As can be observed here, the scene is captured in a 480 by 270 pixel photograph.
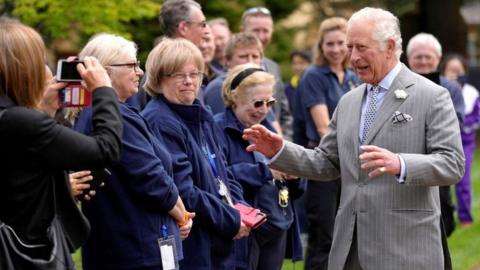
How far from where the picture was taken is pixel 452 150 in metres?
5.37

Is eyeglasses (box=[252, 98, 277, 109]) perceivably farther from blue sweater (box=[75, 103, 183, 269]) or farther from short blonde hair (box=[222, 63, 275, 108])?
blue sweater (box=[75, 103, 183, 269])

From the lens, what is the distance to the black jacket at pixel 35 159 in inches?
161

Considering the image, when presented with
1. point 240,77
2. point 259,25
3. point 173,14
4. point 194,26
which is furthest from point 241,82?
point 259,25

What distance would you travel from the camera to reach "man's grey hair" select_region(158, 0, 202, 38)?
7.73 metres

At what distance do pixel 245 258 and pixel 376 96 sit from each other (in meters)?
1.61

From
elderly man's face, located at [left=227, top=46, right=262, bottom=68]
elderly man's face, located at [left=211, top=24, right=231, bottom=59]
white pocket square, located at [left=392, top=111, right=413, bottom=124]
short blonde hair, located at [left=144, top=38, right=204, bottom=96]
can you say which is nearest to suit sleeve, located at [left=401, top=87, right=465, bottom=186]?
white pocket square, located at [left=392, top=111, right=413, bottom=124]

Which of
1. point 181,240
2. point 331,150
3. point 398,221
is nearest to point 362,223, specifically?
point 398,221

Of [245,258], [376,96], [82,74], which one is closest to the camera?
[82,74]

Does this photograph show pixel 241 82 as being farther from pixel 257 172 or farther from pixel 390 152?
pixel 390 152

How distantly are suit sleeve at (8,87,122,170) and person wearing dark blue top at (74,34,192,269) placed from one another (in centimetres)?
90

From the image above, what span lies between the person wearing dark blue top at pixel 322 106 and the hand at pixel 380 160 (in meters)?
3.70

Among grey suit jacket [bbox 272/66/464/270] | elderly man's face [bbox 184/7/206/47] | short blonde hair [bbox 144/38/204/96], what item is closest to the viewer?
grey suit jacket [bbox 272/66/464/270]

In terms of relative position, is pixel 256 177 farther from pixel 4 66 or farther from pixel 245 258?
pixel 4 66

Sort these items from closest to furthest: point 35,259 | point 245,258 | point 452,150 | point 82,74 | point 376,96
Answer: point 35,259 → point 82,74 → point 452,150 → point 376,96 → point 245,258
